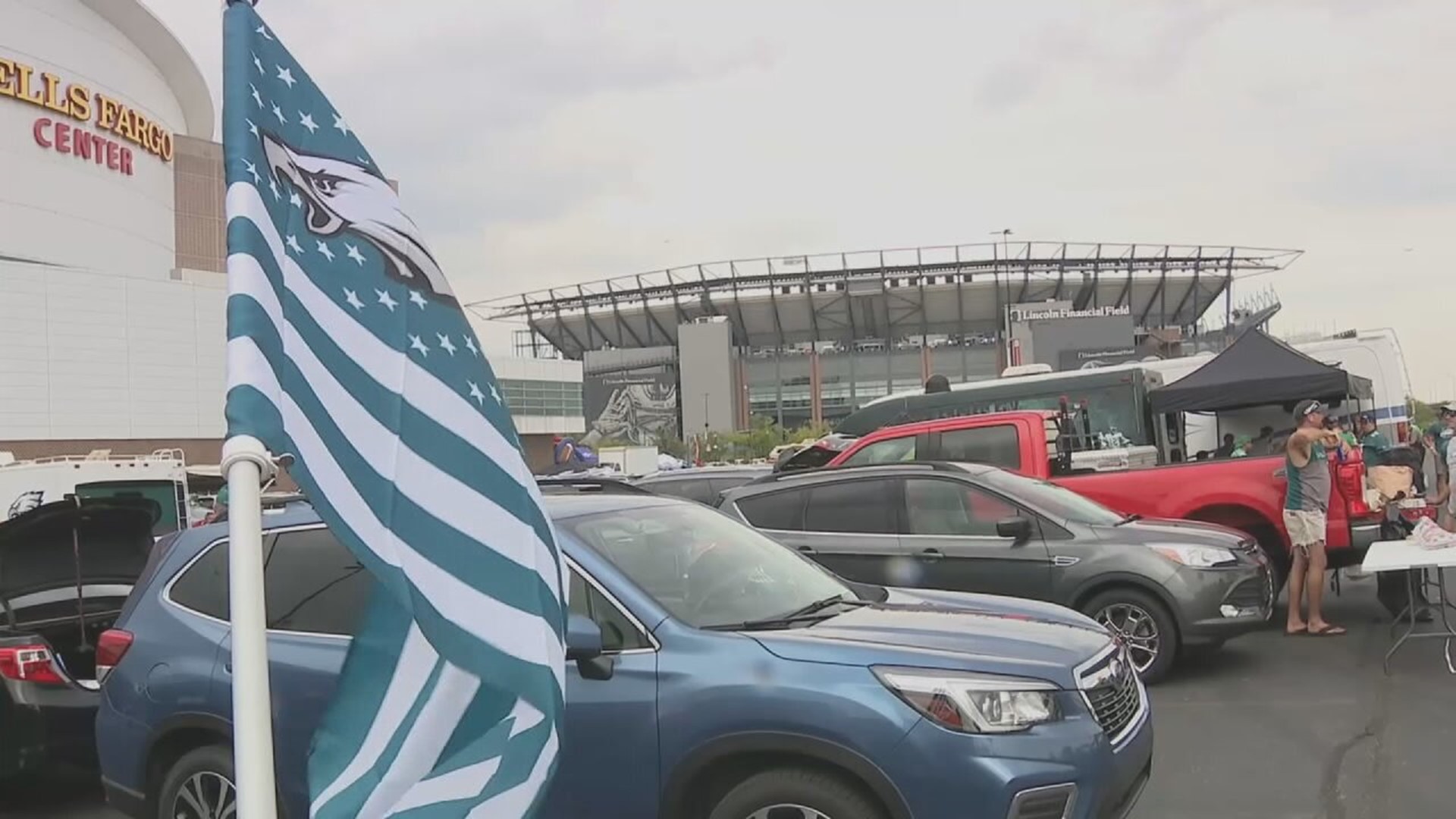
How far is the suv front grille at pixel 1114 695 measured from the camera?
3.91 meters

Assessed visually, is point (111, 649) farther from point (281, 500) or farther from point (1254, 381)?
point (1254, 381)

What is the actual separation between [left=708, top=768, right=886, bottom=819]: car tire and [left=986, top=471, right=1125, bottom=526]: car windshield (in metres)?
4.68

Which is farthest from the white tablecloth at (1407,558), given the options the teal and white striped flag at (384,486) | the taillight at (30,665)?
the taillight at (30,665)

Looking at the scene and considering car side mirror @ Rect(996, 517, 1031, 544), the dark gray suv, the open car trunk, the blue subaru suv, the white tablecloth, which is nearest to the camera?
the blue subaru suv

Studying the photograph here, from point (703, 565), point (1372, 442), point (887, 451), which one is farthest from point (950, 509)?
point (1372, 442)

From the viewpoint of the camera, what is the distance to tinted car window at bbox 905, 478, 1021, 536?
7973mm

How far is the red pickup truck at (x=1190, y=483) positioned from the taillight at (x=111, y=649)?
7.03m

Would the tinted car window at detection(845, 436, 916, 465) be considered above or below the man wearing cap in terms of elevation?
above

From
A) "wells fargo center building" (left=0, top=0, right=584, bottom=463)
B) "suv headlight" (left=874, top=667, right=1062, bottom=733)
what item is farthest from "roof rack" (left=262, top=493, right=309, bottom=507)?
"wells fargo center building" (left=0, top=0, right=584, bottom=463)

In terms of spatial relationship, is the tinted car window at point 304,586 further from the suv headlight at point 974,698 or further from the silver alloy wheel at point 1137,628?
the silver alloy wheel at point 1137,628

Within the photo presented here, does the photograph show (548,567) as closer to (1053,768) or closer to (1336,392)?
(1053,768)

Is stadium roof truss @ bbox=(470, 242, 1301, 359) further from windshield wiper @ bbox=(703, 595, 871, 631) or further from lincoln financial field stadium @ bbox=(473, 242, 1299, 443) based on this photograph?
windshield wiper @ bbox=(703, 595, 871, 631)

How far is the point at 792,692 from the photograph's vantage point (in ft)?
12.0

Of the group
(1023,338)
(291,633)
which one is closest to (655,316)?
(1023,338)
